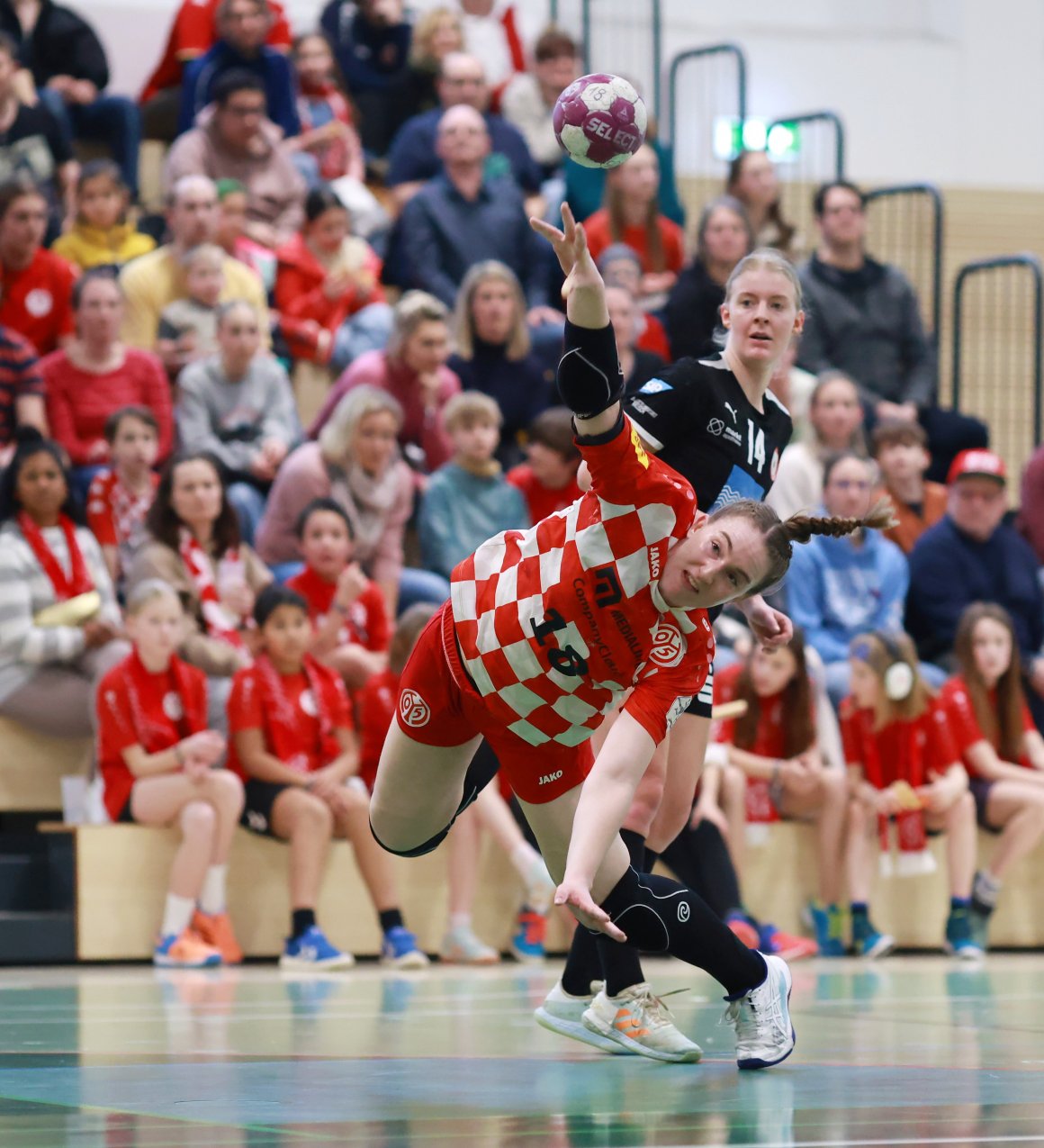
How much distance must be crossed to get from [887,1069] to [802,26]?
554 inches

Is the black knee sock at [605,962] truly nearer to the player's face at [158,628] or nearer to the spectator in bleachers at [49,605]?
the player's face at [158,628]

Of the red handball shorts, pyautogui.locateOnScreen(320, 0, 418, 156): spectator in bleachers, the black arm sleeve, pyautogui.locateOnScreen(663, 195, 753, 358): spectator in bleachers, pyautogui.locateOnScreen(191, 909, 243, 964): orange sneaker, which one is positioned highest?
pyautogui.locateOnScreen(320, 0, 418, 156): spectator in bleachers

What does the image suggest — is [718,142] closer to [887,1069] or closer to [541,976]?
[541,976]

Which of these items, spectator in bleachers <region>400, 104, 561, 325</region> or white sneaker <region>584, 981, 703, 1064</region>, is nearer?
white sneaker <region>584, 981, 703, 1064</region>

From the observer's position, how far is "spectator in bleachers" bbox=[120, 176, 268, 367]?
10.7 metres

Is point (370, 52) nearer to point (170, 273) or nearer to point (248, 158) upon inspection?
point (248, 158)

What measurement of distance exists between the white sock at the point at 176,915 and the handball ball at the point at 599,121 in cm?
441

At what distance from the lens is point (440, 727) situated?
192 inches

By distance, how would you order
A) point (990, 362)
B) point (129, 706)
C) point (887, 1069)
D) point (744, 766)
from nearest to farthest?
point (887, 1069)
point (129, 706)
point (744, 766)
point (990, 362)

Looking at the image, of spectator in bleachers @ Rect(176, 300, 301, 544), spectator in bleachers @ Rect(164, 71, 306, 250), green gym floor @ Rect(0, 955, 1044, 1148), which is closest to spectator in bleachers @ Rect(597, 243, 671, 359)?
spectator in bleachers @ Rect(164, 71, 306, 250)

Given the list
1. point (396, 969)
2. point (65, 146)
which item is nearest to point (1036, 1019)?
point (396, 969)

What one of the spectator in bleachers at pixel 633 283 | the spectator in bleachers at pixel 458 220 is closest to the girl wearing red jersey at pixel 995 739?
the spectator in bleachers at pixel 633 283

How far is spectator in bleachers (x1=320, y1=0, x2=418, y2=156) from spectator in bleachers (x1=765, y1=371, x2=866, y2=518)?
4.37 m

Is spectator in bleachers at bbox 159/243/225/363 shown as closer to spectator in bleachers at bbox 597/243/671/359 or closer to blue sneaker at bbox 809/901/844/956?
spectator in bleachers at bbox 597/243/671/359
